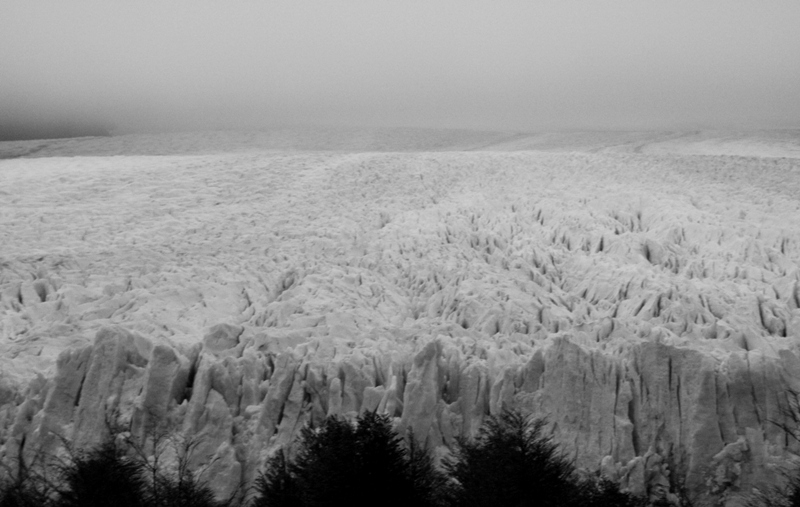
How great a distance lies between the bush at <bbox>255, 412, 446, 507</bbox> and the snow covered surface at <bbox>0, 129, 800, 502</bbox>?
3.90 ft

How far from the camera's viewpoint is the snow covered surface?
14914 millimetres

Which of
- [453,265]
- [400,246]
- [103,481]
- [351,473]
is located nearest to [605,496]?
[351,473]

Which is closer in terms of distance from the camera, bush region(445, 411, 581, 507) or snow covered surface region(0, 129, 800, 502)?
bush region(445, 411, 581, 507)

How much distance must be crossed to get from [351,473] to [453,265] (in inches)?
272

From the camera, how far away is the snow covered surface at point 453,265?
1491cm

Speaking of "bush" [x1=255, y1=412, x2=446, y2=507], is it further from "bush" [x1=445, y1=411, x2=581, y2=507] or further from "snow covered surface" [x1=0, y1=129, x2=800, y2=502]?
"snow covered surface" [x1=0, y1=129, x2=800, y2=502]

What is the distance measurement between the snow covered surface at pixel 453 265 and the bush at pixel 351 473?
1188 mm

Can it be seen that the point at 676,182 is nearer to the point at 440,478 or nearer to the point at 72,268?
the point at 440,478

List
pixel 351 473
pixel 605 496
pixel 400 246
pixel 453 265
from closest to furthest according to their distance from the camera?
pixel 605 496, pixel 351 473, pixel 453 265, pixel 400 246

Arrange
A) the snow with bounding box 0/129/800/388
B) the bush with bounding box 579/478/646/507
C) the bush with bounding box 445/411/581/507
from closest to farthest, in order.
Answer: the bush with bounding box 445/411/581/507, the bush with bounding box 579/478/646/507, the snow with bounding box 0/129/800/388

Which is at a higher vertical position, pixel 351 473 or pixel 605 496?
pixel 351 473

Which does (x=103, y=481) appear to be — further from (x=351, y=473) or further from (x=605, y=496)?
(x=605, y=496)

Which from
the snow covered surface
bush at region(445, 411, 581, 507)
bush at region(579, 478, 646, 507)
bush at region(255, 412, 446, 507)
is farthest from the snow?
bush at region(579, 478, 646, 507)

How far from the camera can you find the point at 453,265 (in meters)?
18.6
